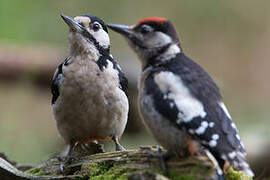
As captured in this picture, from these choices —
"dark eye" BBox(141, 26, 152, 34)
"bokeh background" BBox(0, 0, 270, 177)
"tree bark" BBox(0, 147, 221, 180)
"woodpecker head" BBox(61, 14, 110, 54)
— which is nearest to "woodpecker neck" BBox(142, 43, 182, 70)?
"dark eye" BBox(141, 26, 152, 34)

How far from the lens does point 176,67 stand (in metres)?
3.37

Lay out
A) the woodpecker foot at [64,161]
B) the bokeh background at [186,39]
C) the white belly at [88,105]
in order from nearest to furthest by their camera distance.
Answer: the woodpecker foot at [64,161], the white belly at [88,105], the bokeh background at [186,39]

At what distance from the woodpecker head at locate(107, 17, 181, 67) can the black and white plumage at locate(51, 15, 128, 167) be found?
0.77 m

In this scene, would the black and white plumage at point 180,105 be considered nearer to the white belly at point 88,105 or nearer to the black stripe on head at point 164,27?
the black stripe on head at point 164,27

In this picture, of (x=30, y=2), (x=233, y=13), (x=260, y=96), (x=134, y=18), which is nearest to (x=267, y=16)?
(x=233, y=13)

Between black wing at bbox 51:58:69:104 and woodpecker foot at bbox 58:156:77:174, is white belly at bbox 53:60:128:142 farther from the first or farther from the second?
woodpecker foot at bbox 58:156:77:174

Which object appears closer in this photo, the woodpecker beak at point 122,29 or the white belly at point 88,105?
the woodpecker beak at point 122,29

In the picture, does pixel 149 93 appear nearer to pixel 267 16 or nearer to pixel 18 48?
pixel 18 48

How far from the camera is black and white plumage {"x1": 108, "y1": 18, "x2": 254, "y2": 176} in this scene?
3.02 metres

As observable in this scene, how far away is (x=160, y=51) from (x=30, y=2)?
29.6 ft

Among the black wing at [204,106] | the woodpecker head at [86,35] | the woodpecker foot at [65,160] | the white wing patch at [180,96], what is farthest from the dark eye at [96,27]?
the white wing patch at [180,96]

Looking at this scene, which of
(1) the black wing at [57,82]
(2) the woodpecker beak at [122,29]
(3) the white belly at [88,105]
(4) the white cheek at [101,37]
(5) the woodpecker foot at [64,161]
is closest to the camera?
(2) the woodpecker beak at [122,29]

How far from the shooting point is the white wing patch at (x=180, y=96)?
3.07 metres

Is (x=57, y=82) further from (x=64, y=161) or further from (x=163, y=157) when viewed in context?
A: (x=163, y=157)
